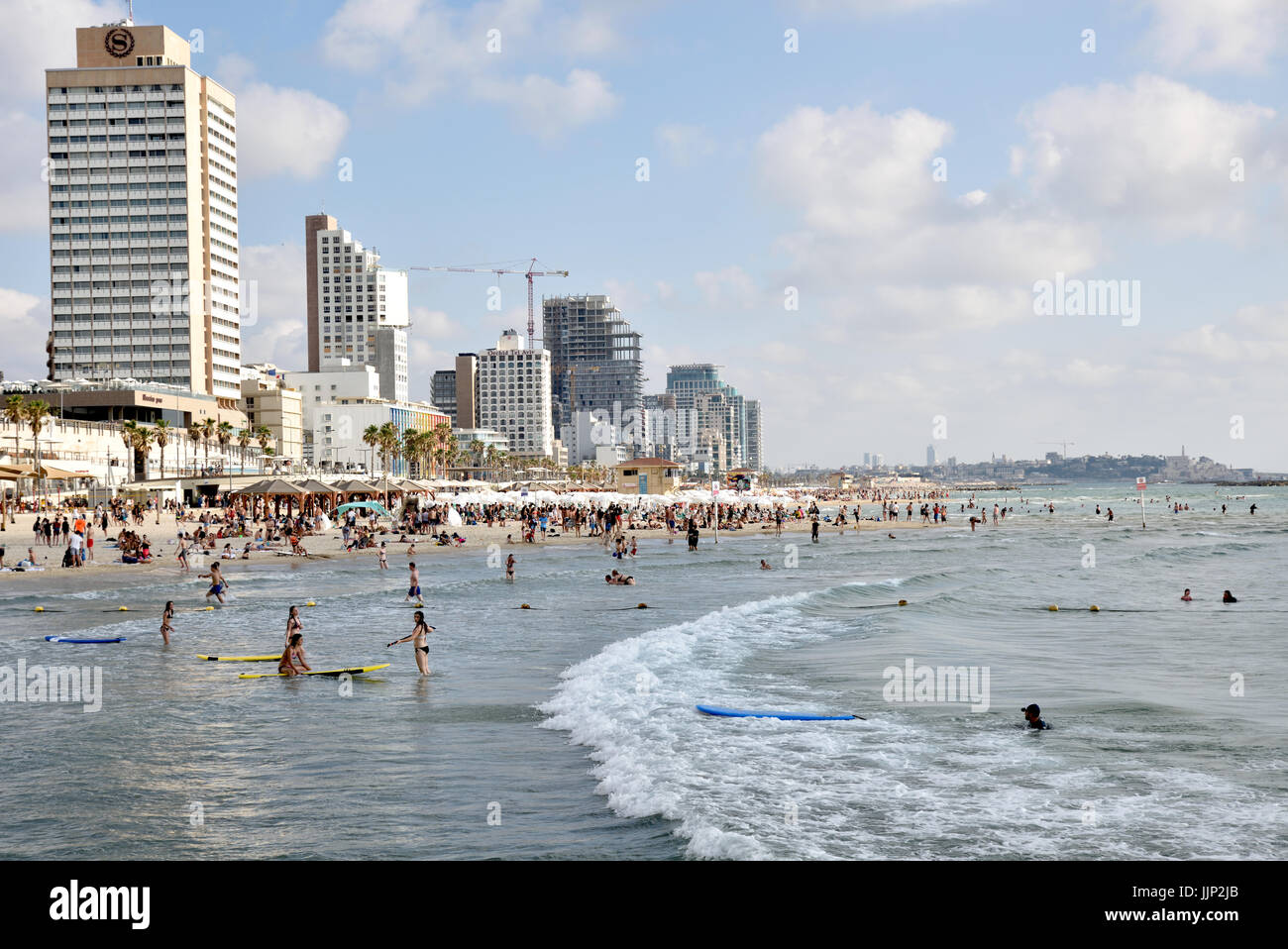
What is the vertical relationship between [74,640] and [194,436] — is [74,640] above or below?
below

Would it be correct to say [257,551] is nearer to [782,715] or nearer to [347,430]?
[782,715]

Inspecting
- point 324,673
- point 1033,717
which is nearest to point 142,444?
point 324,673

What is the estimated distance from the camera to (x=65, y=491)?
8000 centimetres

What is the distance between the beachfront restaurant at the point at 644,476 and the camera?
109688 mm

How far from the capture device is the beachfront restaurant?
109688 millimetres

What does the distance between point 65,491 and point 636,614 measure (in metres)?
67.6

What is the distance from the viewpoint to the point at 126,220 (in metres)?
148

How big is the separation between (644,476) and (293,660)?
296 ft

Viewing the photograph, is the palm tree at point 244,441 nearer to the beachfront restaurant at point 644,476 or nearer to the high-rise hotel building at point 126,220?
the high-rise hotel building at point 126,220

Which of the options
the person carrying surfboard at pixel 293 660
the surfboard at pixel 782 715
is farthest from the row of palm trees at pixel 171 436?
the surfboard at pixel 782 715

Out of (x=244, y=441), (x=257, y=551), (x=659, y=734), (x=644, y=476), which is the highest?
(x=244, y=441)

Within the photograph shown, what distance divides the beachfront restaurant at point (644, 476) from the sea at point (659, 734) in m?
75.7

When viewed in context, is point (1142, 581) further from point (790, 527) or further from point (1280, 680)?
point (790, 527)
